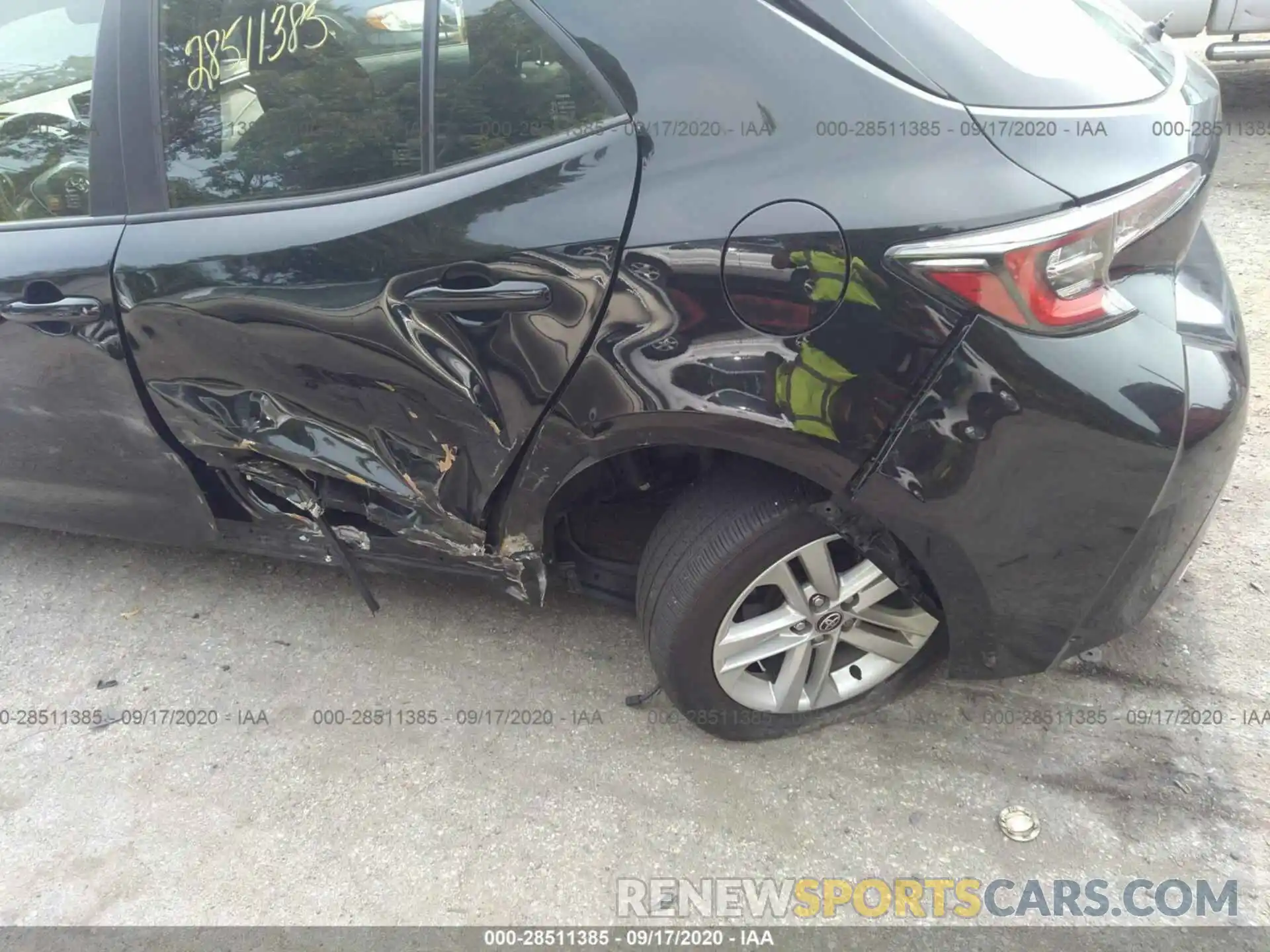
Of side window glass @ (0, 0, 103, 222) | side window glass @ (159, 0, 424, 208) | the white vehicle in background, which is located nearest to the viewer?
side window glass @ (159, 0, 424, 208)

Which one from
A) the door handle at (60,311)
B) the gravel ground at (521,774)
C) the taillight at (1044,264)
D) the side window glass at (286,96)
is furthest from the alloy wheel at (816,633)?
the door handle at (60,311)

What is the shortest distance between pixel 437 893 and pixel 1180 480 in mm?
1700

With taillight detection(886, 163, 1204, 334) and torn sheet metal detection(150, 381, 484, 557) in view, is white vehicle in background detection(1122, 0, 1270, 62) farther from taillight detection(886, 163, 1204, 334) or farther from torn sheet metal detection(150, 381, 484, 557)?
torn sheet metal detection(150, 381, 484, 557)

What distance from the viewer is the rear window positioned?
1509mm

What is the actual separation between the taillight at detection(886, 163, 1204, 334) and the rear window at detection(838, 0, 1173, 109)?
23 centimetres

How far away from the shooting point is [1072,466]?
5.23ft

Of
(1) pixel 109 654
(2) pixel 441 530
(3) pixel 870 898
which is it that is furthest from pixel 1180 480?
(1) pixel 109 654

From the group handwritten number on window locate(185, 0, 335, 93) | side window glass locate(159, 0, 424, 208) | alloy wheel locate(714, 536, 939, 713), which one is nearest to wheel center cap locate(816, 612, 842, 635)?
alloy wheel locate(714, 536, 939, 713)

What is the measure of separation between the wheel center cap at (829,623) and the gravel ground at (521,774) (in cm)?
37

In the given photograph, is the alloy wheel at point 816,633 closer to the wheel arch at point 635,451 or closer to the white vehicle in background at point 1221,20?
the wheel arch at point 635,451

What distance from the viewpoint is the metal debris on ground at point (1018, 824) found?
1.92 metres

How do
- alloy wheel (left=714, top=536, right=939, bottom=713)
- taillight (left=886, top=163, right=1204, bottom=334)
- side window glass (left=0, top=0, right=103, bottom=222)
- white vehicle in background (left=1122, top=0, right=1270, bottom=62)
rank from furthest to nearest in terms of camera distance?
white vehicle in background (left=1122, top=0, right=1270, bottom=62) → side window glass (left=0, top=0, right=103, bottom=222) → alloy wheel (left=714, top=536, right=939, bottom=713) → taillight (left=886, top=163, right=1204, bottom=334)

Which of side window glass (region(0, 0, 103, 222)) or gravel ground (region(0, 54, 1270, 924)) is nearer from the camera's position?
gravel ground (region(0, 54, 1270, 924))

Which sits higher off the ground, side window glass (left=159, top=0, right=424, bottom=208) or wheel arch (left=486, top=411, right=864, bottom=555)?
side window glass (left=159, top=0, right=424, bottom=208)
